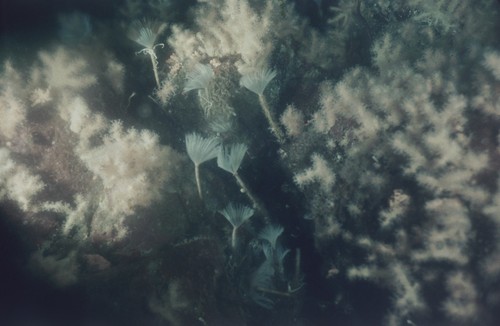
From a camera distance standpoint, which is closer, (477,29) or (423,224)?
(423,224)

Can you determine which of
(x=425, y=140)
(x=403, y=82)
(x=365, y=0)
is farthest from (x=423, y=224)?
(x=365, y=0)

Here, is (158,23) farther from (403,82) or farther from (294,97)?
(403,82)

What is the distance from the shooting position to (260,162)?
3.81 meters

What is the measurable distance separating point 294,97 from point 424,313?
96.3 inches

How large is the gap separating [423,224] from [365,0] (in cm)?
287

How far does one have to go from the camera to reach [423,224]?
102 inches

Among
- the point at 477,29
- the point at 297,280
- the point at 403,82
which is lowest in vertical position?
the point at 297,280

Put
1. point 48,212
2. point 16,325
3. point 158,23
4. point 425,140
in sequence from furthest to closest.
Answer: point 158,23, point 48,212, point 16,325, point 425,140

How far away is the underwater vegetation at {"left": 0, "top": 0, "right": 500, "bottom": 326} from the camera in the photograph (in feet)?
8.38

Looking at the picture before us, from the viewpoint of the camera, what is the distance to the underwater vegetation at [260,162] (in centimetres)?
255

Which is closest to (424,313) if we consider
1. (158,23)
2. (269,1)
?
(269,1)

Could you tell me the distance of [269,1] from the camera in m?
3.49

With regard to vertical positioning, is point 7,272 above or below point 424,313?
above

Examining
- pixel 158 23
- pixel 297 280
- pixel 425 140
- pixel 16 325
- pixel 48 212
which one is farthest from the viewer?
pixel 158 23
